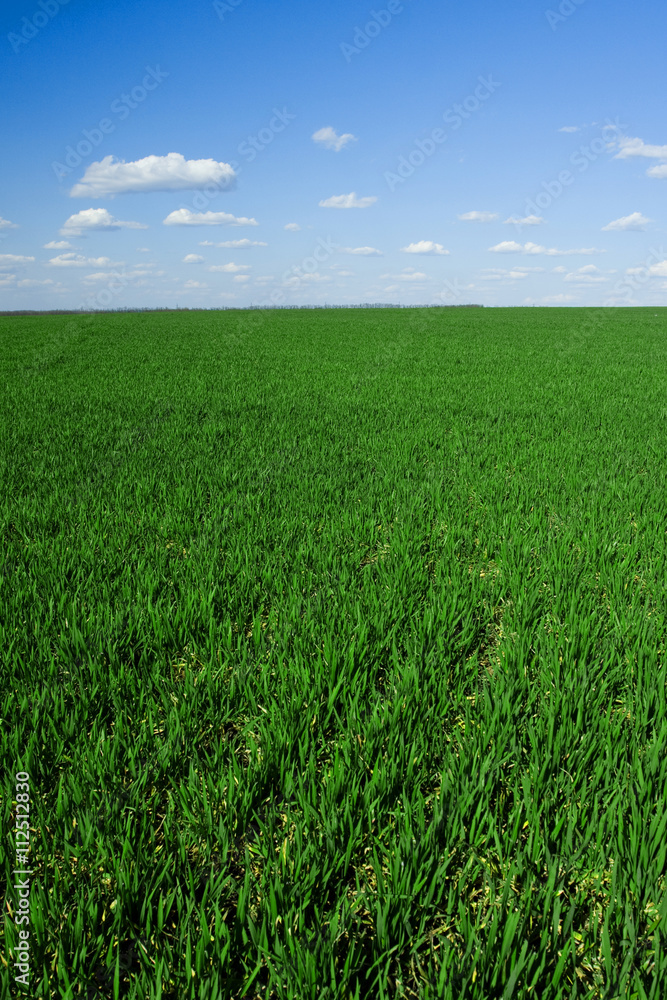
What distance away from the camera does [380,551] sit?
4.57 metres

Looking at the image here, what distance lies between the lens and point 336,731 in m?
2.60

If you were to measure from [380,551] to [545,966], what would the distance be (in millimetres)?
3118

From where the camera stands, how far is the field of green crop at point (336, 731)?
1.62 metres

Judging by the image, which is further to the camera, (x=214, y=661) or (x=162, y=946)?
(x=214, y=661)

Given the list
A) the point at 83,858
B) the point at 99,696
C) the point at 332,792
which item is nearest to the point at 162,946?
the point at 83,858

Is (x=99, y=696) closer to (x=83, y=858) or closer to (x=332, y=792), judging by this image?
(x=83, y=858)

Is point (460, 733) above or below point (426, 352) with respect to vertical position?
below

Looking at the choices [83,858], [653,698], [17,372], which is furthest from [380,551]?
[17,372]

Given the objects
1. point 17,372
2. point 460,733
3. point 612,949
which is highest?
point 17,372

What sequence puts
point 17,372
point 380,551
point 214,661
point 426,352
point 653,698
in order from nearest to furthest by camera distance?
1. point 653,698
2. point 214,661
3. point 380,551
4. point 17,372
5. point 426,352

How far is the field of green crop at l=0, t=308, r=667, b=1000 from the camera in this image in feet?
5.32

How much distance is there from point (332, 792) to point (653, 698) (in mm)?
1610

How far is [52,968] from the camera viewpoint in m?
1.59

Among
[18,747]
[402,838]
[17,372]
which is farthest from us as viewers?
[17,372]
